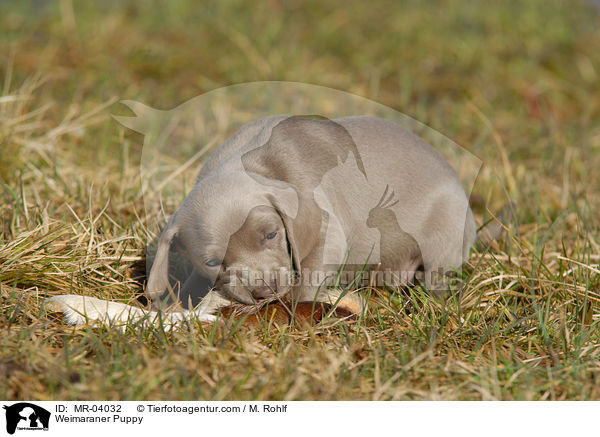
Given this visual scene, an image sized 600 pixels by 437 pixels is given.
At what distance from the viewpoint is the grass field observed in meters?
2.90

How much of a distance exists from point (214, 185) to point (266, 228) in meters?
0.34

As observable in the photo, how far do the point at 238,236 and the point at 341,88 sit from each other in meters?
4.67

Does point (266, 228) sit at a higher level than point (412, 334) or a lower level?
higher

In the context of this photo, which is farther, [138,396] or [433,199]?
[433,199]

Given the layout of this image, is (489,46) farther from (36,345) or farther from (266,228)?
(36,345)

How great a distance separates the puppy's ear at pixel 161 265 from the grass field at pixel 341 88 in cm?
30

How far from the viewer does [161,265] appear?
3371mm

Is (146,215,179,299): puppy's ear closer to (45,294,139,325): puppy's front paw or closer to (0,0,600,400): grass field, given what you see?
(45,294,139,325): puppy's front paw
